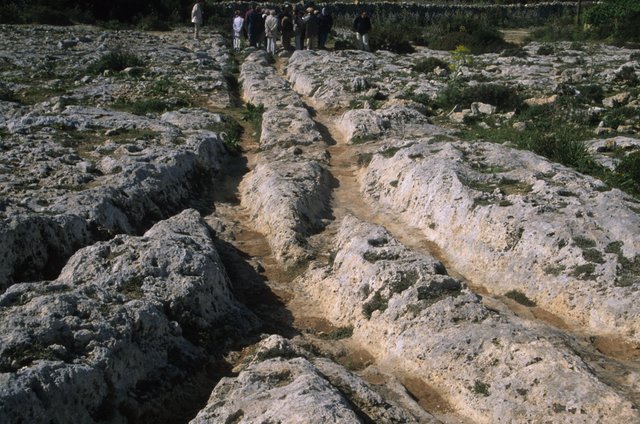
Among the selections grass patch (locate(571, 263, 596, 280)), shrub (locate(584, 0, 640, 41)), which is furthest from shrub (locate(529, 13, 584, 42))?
grass patch (locate(571, 263, 596, 280))

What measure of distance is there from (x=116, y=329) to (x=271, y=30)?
30.3m

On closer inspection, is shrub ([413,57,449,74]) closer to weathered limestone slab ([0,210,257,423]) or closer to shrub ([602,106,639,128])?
shrub ([602,106,639,128])

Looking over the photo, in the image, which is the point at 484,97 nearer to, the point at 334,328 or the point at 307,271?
the point at 307,271

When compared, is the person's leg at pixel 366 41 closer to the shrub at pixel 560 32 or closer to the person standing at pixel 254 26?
the person standing at pixel 254 26

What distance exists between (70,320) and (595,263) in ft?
26.8

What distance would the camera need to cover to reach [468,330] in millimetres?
9047

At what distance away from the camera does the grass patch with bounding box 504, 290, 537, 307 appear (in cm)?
1114

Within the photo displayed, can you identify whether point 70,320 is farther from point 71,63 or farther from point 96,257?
point 71,63

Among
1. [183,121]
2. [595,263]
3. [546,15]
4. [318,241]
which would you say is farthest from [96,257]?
[546,15]

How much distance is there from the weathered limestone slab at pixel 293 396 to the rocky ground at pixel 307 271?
3cm

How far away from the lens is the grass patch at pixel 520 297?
11141mm

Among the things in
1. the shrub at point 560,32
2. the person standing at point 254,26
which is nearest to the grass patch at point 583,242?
the person standing at point 254,26

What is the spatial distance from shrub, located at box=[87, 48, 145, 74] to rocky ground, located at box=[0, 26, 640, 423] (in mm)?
6121

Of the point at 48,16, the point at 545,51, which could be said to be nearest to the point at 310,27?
the point at 545,51
